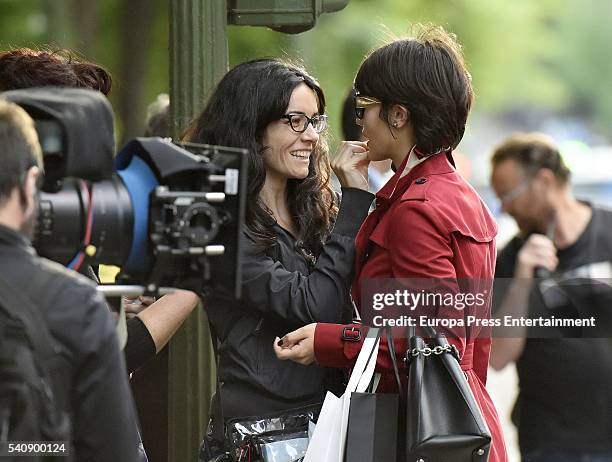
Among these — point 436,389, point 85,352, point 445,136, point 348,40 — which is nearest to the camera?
point 85,352

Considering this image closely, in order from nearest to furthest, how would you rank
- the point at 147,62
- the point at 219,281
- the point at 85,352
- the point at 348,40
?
the point at 85,352 < the point at 219,281 < the point at 147,62 < the point at 348,40

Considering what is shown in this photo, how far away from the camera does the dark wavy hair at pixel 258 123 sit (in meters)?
4.06

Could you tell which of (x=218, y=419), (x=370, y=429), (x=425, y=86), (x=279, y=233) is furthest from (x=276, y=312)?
(x=425, y=86)

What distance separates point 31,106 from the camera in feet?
10.2

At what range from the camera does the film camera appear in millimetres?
3072

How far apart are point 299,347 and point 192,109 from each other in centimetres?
109

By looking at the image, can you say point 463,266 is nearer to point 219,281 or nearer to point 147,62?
point 219,281

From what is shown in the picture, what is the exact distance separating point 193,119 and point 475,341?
1.18 metres

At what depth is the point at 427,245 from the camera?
364 cm

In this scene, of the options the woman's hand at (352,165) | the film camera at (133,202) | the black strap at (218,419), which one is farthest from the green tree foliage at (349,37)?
the film camera at (133,202)

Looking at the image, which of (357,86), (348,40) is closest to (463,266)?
(357,86)

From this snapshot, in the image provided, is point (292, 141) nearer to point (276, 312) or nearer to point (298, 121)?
point (298, 121)

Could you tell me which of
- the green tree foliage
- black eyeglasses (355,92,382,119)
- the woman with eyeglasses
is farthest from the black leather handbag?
the green tree foliage

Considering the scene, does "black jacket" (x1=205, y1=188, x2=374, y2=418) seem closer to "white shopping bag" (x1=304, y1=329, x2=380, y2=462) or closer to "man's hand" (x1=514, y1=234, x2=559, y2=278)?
"white shopping bag" (x1=304, y1=329, x2=380, y2=462)
